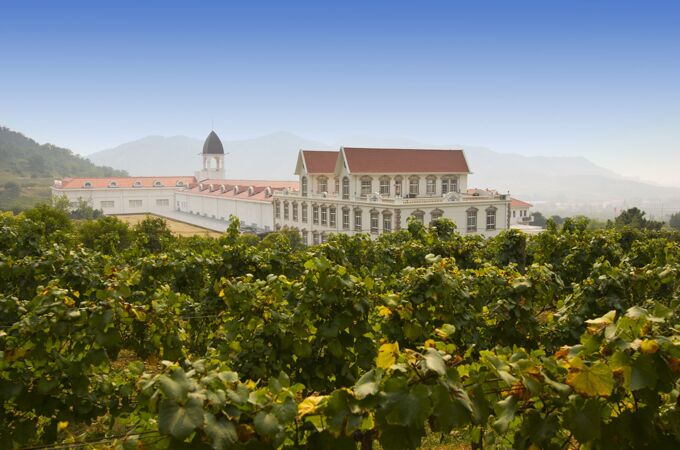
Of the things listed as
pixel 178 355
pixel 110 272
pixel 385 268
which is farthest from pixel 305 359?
A: pixel 385 268

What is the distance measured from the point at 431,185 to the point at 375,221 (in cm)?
877

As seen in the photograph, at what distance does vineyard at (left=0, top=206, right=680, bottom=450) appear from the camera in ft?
10.7


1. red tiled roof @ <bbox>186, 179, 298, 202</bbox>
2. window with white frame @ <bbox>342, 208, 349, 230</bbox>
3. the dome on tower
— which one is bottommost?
window with white frame @ <bbox>342, 208, 349, 230</bbox>

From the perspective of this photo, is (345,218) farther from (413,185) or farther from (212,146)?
(212,146)

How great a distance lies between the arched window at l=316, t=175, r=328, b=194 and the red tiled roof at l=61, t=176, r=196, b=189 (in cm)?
4964

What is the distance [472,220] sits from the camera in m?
50.7

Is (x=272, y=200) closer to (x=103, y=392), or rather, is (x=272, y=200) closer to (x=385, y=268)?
(x=385, y=268)

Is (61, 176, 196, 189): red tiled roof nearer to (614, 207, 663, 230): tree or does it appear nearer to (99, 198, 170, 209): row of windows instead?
(99, 198, 170, 209): row of windows

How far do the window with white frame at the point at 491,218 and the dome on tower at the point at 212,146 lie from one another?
66.0 meters

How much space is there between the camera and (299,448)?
11.9 ft

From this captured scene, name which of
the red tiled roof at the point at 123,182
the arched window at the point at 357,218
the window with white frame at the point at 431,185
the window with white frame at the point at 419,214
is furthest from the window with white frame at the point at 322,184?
the red tiled roof at the point at 123,182

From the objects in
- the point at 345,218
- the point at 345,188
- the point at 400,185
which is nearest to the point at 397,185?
the point at 400,185

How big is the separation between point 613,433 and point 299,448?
2.08 meters

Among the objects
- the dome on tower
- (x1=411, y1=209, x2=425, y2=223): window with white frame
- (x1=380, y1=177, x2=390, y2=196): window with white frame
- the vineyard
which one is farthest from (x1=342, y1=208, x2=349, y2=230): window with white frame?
the dome on tower
